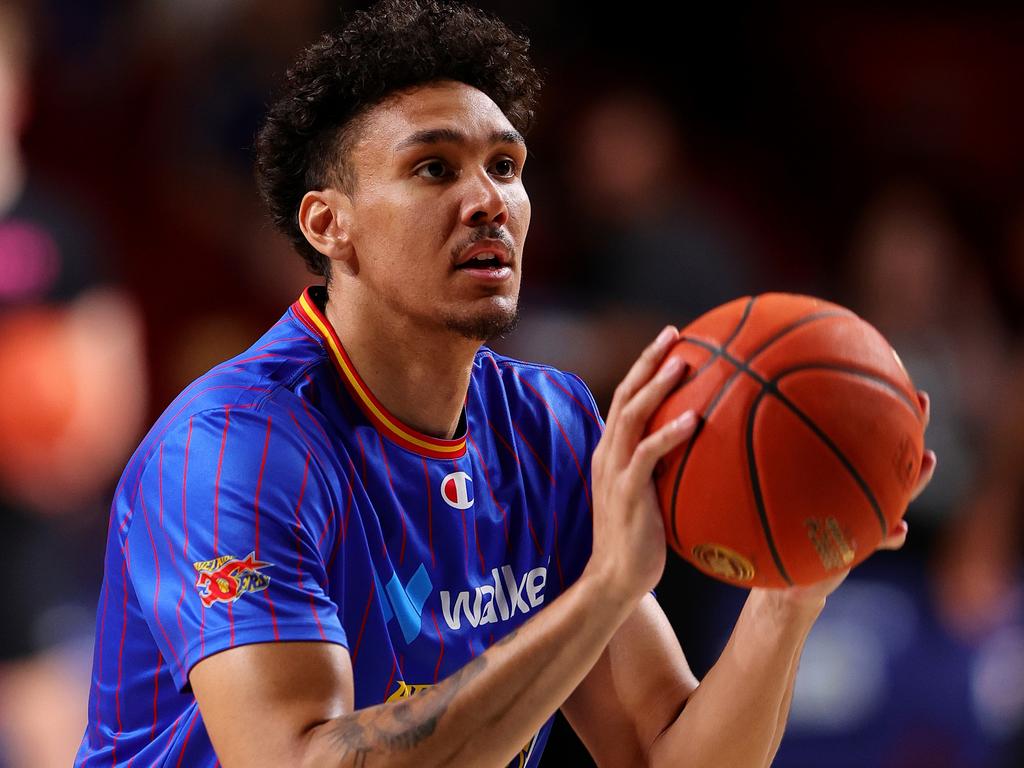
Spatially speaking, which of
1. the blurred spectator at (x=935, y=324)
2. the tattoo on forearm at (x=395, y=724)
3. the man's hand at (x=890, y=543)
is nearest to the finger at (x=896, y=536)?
the man's hand at (x=890, y=543)

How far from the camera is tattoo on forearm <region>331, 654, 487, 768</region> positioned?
2553mm

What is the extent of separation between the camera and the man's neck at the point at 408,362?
3334mm

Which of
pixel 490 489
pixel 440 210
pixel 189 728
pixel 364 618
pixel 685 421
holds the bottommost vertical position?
pixel 189 728

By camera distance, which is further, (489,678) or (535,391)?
(535,391)

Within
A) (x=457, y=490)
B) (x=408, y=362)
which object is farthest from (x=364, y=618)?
(x=408, y=362)

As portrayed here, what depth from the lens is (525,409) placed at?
361 centimetres

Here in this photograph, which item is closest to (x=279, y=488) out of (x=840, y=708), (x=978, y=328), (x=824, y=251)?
(x=840, y=708)

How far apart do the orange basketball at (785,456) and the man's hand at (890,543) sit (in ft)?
0.21

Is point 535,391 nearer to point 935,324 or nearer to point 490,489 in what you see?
point 490,489

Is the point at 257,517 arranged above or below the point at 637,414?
below

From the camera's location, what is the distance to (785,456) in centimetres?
264

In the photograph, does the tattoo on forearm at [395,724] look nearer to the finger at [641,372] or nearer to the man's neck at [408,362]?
the finger at [641,372]

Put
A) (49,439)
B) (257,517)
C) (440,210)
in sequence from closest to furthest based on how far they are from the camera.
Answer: (257,517) < (440,210) < (49,439)

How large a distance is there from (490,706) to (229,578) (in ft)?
1.83
